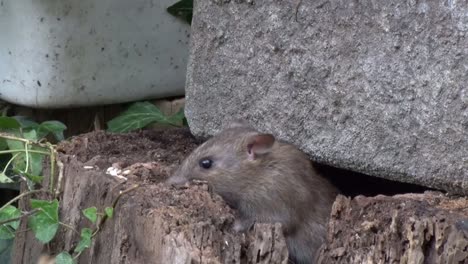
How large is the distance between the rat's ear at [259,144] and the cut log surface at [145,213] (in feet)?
0.90

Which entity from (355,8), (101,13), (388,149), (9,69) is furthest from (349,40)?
(9,69)

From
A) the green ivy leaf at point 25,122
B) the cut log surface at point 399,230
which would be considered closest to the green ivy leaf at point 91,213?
the cut log surface at point 399,230

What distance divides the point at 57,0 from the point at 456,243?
2400mm

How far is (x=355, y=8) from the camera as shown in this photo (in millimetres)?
3559

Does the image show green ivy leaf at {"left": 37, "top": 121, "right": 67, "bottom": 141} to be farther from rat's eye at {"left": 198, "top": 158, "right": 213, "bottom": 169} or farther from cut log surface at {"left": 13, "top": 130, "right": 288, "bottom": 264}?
rat's eye at {"left": 198, "top": 158, "right": 213, "bottom": 169}

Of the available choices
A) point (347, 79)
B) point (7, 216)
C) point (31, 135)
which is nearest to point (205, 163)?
point (347, 79)

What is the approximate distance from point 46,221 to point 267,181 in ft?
2.65

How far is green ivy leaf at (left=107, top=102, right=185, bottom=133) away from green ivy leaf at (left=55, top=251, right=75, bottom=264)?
1.05 meters

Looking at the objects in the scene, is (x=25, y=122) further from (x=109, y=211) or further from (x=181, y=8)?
(x=109, y=211)

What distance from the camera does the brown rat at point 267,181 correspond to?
3.76 m

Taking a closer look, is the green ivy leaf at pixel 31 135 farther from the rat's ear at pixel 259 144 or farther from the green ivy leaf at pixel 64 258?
the rat's ear at pixel 259 144

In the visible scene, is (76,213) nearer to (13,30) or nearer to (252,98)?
(252,98)

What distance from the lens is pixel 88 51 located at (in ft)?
15.9

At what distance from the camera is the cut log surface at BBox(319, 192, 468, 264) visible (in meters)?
2.97
